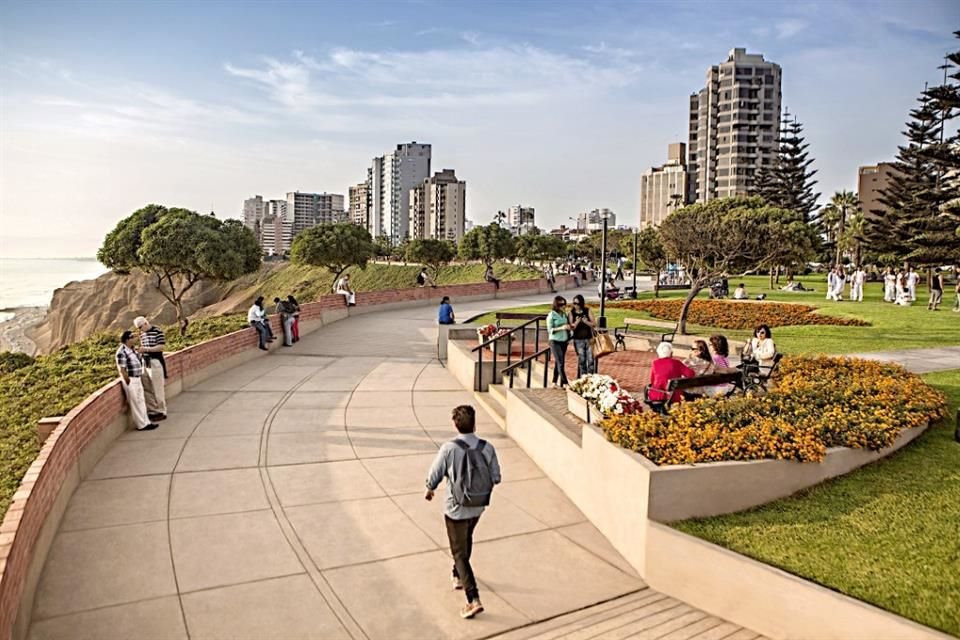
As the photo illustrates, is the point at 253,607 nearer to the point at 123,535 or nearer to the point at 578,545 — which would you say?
the point at 123,535

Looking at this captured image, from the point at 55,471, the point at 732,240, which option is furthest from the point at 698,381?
the point at 732,240

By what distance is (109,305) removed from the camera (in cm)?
9288

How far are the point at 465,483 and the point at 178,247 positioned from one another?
2234 cm

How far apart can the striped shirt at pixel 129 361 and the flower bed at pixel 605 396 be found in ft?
21.0

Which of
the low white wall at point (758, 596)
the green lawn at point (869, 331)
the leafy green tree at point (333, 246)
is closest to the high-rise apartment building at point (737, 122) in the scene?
the leafy green tree at point (333, 246)

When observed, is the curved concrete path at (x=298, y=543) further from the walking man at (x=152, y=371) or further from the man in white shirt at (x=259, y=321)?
the man in white shirt at (x=259, y=321)

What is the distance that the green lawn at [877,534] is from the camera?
5.17 m

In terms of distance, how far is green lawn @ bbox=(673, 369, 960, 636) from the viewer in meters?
5.17

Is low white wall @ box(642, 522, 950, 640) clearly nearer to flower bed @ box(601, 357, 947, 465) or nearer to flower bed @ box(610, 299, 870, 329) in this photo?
flower bed @ box(601, 357, 947, 465)

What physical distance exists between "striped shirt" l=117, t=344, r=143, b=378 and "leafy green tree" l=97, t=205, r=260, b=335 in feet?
48.1

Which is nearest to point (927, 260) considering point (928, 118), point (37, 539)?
point (928, 118)

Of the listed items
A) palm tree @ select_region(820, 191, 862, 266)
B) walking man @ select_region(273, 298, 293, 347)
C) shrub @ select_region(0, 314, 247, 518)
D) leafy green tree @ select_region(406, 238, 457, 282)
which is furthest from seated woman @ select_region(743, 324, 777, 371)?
palm tree @ select_region(820, 191, 862, 266)

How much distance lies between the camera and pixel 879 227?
48.4m

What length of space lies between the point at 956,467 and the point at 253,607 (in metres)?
7.23
